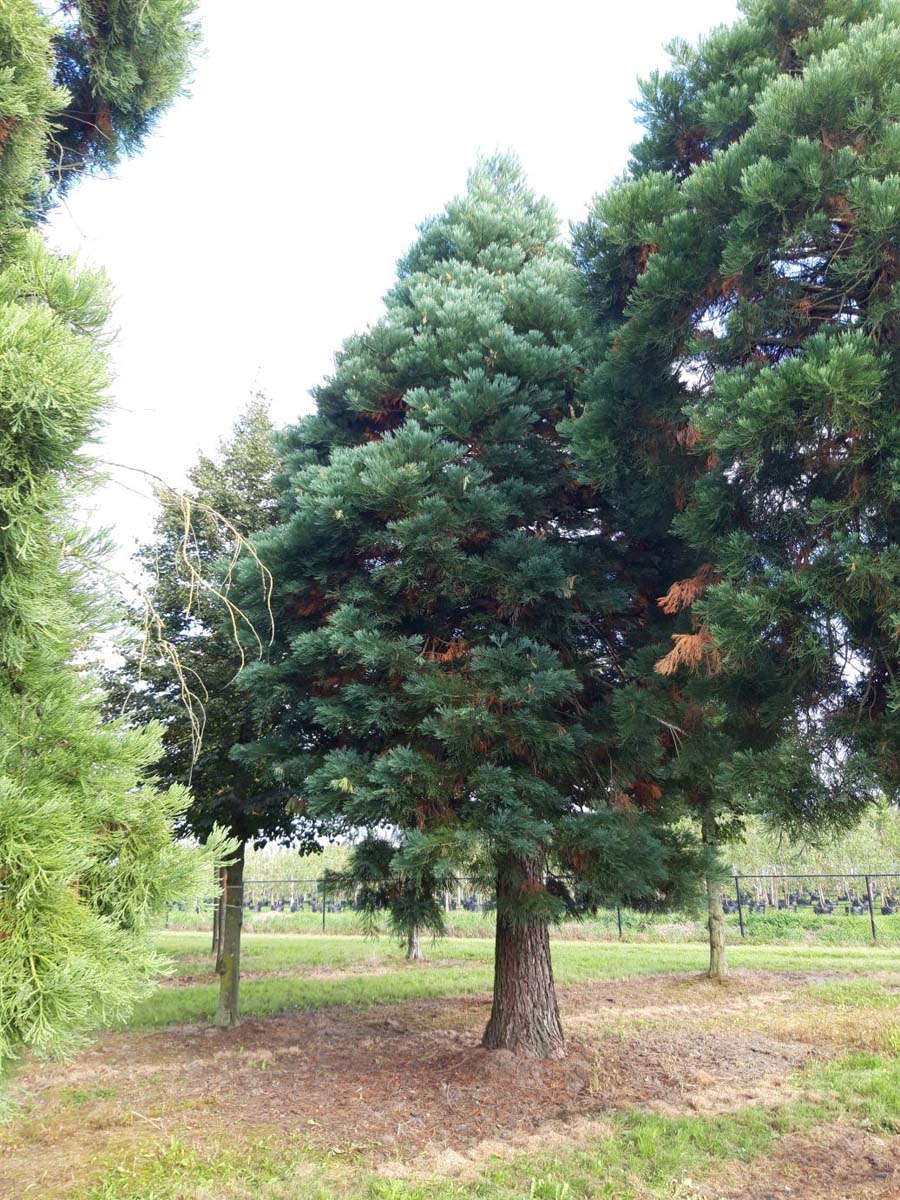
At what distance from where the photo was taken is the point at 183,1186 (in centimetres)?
389

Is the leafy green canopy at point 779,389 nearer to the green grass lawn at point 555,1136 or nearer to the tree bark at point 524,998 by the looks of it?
the green grass lawn at point 555,1136

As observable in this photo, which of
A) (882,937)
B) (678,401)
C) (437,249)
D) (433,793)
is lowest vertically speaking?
(882,937)

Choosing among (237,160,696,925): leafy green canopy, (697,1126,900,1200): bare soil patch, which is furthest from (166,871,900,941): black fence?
(237,160,696,925): leafy green canopy

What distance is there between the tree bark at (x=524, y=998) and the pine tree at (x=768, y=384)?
244cm

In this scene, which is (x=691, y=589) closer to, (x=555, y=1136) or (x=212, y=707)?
(x=555, y=1136)

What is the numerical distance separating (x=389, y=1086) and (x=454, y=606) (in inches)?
147

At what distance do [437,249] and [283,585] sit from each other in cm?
386

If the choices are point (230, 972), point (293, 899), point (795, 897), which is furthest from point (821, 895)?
point (230, 972)

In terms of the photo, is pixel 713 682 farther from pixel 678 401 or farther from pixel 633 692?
pixel 678 401

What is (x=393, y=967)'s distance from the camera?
1266 centimetres

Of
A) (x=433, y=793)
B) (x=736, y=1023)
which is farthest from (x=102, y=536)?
(x=736, y=1023)

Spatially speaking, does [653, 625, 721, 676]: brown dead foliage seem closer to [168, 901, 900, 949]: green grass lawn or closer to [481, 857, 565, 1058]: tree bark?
[481, 857, 565, 1058]: tree bark

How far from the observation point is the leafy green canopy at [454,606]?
497 cm

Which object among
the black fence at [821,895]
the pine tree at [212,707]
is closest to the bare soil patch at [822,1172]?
the pine tree at [212,707]
